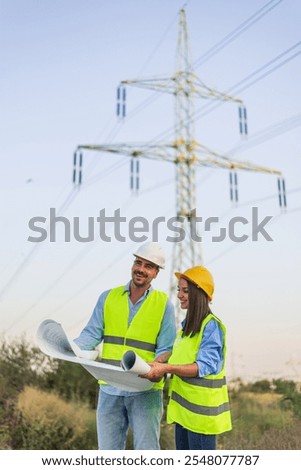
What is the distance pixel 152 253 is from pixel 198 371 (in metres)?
0.93

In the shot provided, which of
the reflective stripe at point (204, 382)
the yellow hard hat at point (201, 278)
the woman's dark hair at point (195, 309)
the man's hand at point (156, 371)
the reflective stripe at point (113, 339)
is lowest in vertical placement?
the reflective stripe at point (204, 382)


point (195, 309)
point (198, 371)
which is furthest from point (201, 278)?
point (198, 371)

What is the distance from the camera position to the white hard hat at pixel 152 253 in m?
4.38

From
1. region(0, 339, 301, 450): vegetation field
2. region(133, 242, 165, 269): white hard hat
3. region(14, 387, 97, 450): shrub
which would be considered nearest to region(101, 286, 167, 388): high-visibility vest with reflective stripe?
region(133, 242, 165, 269): white hard hat

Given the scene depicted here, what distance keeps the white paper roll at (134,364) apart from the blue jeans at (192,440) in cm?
43

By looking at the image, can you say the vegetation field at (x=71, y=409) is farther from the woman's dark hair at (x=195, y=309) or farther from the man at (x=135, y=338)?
the woman's dark hair at (x=195, y=309)

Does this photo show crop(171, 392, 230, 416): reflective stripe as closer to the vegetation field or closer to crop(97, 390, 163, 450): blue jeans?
crop(97, 390, 163, 450): blue jeans

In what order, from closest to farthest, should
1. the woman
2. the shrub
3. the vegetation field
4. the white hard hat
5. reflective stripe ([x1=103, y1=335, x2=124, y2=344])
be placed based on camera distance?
the woman
the white hard hat
reflective stripe ([x1=103, y1=335, x2=124, y2=344])
the vegetation field
the shrub

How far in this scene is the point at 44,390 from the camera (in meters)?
11.1

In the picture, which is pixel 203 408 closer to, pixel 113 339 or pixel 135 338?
pixel 135 338

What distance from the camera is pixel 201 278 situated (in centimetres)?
391

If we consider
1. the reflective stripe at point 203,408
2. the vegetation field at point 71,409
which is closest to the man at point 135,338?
the reflective stripe at point 203,408

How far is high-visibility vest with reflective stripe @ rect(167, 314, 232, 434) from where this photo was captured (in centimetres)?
383
